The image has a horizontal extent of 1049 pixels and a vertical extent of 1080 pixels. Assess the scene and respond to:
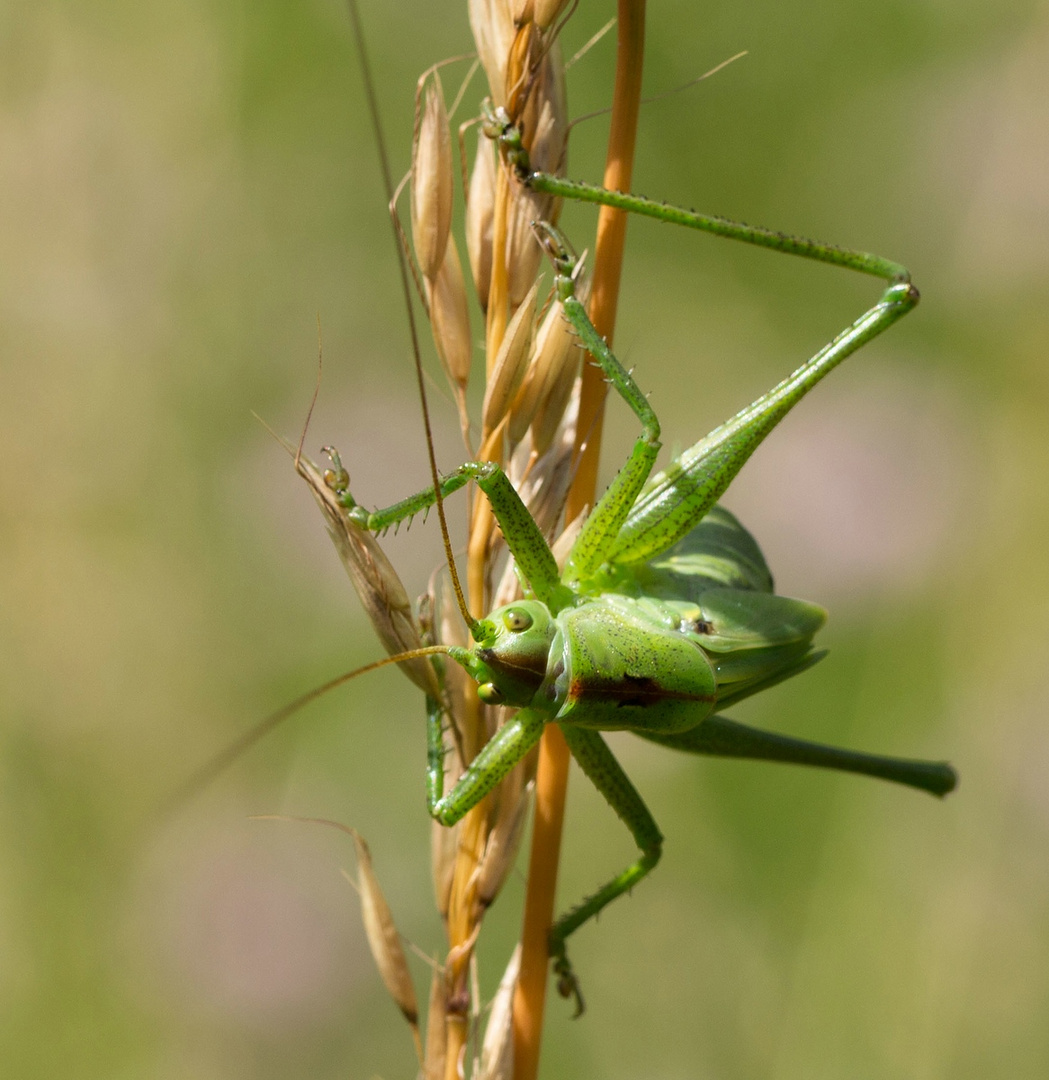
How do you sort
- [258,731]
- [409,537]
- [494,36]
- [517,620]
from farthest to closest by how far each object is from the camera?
[409,537], [517,620], [494,36], [258,731]

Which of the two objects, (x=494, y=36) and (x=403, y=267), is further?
(x=494, y=36)

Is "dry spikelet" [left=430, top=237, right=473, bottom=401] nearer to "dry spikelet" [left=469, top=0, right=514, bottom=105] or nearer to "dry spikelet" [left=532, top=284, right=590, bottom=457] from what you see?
"dry spikelet" [left=532, top=284, right=590, bottom=457]

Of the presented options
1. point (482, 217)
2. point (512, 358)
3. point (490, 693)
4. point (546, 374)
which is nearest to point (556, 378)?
point (546, 374)

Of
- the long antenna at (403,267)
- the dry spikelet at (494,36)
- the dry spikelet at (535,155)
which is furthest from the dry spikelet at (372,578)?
the dry spikelet at (494,36)

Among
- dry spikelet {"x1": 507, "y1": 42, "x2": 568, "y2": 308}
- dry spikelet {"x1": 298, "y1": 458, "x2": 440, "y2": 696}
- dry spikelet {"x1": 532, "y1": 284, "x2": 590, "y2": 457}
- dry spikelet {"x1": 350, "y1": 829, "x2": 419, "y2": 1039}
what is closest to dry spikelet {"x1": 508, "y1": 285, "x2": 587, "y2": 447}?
dry spikelet {"x1": 532, "y1": 284, "x2": 590, "y2": 457}

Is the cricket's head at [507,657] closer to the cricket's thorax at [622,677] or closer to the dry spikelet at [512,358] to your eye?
the cricket's thorax at [622,677]

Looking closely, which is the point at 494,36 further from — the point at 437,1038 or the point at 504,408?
the point at 437,1038
